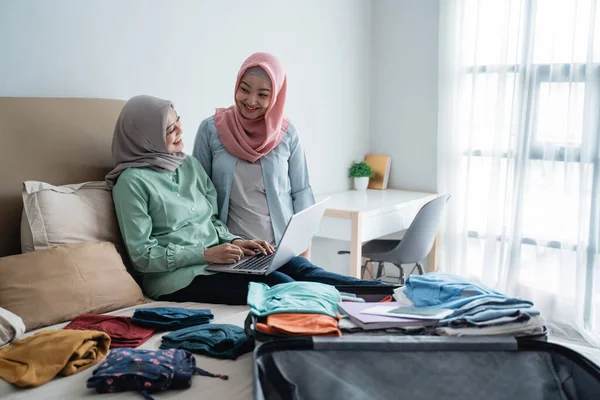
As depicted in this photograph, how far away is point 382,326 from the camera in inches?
63.7

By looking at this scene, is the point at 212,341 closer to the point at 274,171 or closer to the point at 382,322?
the point at 382,322

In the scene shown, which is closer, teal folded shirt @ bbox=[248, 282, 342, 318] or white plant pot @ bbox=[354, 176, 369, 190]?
teal folded shirt @ bbox=[248, 282, 342, 318]

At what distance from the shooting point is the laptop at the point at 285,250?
6.97 feet

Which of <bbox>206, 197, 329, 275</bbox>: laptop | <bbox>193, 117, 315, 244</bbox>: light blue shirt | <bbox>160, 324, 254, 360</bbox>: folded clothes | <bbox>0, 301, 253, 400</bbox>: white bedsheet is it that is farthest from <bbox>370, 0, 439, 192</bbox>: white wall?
<bbox>0, 301, 253, 400</bbox>: white bedsheet

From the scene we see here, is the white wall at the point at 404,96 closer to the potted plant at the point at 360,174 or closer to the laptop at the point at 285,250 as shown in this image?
the potted plant at the point at 360,174

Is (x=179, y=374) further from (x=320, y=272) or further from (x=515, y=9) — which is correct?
(x=515, y=9)

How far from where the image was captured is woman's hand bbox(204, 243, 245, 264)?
2.26 metres

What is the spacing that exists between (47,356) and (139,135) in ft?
2.97

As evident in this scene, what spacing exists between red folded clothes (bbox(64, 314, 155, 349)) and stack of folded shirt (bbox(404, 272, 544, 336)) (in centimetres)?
73

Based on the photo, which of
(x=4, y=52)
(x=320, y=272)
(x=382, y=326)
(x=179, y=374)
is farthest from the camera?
(x=320, y=272)

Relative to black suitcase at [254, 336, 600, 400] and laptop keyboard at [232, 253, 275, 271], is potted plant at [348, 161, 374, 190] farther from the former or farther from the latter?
black suitcase at [254, 336, 600, 400]

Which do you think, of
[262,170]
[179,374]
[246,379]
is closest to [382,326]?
[246,379]

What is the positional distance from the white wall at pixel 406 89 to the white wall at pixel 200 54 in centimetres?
8

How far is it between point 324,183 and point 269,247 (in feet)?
4.63
